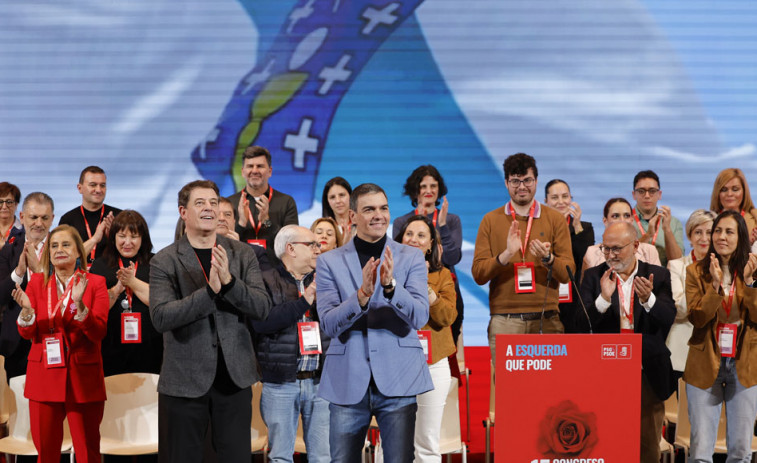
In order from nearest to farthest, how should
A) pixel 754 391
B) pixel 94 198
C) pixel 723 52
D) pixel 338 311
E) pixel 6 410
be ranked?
pixel 338 311 < pixel 754 391 < pixel 6 410 < pixel 94 198 < pixel 723 52

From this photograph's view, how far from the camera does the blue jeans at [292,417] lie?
13.0 ft

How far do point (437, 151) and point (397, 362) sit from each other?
4934 millimetres

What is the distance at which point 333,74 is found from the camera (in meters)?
7.97

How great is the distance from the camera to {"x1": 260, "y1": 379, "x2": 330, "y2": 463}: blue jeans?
156 inches

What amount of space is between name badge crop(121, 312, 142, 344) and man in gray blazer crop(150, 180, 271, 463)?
130 centimetres

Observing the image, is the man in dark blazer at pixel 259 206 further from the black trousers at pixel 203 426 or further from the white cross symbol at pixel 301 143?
the white cross symbol at pixel 301 143

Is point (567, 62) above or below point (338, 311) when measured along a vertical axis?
above

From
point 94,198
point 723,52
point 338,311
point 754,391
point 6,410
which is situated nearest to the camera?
point 338,311

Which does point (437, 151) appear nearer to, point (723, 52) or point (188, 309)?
point (723, 52)

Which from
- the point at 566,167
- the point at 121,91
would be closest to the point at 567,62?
the point at 566,167

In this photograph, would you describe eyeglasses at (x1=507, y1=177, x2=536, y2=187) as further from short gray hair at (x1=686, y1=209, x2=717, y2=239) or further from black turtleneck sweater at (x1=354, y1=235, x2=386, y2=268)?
black turtleneck sweater at (x1=354, y1=235, x2=386, y2=268)

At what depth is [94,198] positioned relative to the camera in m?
5.53

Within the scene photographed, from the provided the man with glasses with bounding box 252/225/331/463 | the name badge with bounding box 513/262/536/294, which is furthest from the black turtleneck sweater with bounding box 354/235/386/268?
the name badge with bounding box 513/262/536/294

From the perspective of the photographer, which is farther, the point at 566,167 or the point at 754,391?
the point at 566,167
